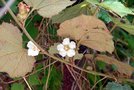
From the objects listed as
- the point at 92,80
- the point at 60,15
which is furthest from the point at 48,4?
the point at 92,80

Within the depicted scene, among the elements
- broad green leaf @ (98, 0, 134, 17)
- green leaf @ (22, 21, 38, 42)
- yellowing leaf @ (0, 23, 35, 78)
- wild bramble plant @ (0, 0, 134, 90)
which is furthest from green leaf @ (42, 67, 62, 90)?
broad green leaf @ (98, 0, 134, 17)

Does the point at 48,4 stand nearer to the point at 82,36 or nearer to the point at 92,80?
the point at 82,36

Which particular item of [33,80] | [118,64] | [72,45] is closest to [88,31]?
[72,45]

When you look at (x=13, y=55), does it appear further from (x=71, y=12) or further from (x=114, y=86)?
(x=114, y=86)

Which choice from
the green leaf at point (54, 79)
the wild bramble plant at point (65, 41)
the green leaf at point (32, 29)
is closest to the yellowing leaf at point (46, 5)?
the wild bramble plant at point (65, 41)

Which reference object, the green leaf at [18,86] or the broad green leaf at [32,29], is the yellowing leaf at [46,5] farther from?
the green leaf at [18,86]

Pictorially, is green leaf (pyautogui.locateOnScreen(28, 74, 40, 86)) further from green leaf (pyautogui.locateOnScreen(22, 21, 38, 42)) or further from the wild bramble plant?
green leaf (pyautogui.locateOnScreen(22, 21, 38, 42))
